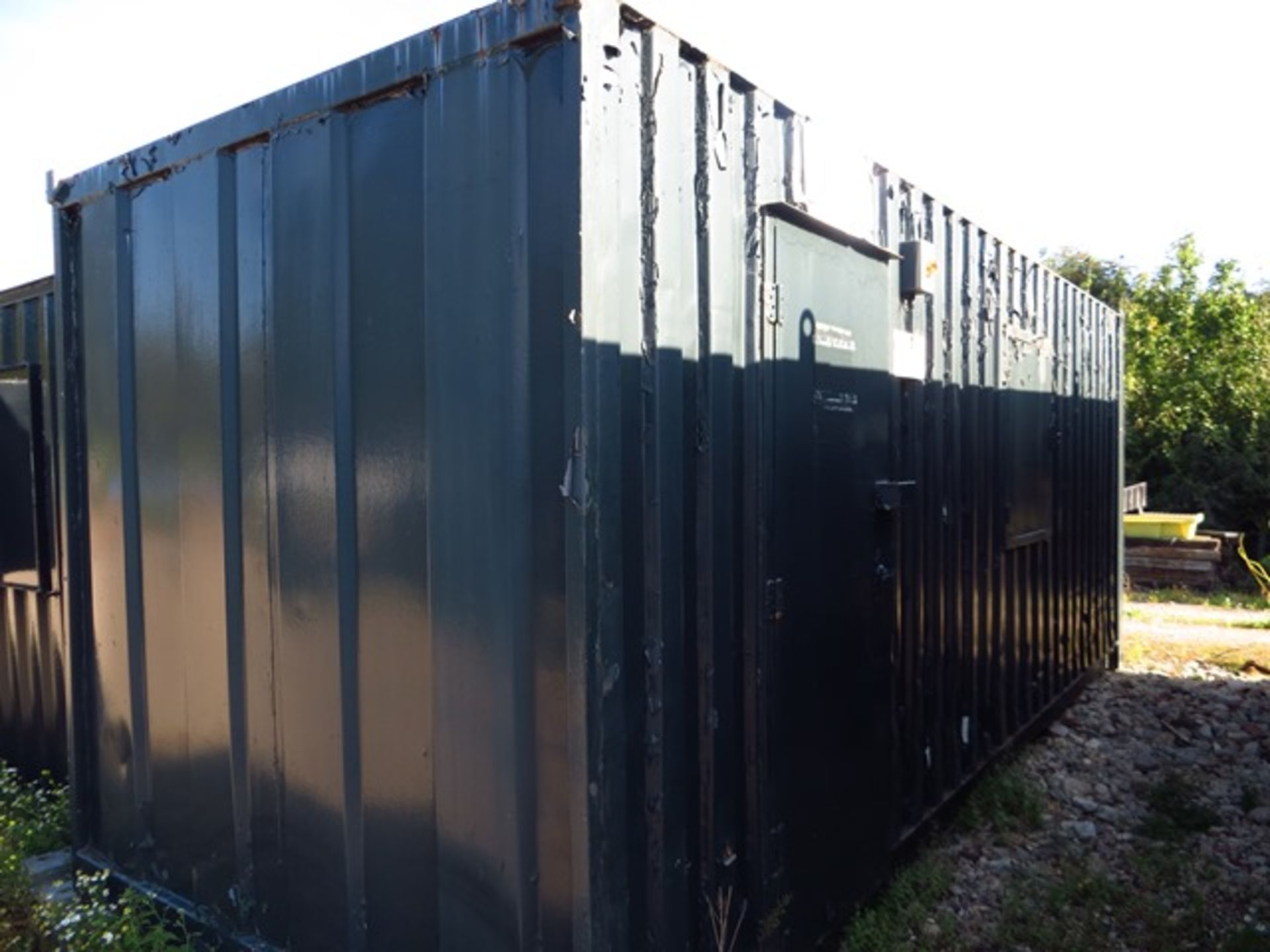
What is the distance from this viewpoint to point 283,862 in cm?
288

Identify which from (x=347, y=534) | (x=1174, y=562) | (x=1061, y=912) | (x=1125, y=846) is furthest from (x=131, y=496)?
(x=1174, y=562)

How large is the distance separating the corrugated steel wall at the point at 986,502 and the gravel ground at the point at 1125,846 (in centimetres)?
34

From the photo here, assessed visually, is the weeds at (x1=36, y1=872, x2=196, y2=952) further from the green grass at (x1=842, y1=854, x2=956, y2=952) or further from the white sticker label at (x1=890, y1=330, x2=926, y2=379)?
the white sticker label at (x1=890, y1=330, x2=926, y2=379)

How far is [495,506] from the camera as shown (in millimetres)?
2287

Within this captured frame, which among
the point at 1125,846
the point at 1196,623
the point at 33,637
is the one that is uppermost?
the point at 33,637

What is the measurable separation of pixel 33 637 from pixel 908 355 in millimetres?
4764

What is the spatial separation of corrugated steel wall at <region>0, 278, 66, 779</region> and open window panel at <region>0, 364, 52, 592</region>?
27 millimetres

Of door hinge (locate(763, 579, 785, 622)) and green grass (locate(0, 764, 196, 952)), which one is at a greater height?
door hinge (locate(763, 579, 785, 622))

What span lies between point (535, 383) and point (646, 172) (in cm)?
63

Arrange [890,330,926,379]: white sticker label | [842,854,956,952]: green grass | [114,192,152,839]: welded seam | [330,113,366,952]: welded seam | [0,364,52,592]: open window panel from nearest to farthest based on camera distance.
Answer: [330,113,366,952]: welded seam → [842,854,956,952]: green grass → [114,192,152,839]: welded seam → [890,330,926,379]: white sticker label → [0,364,52,592]: open window panel

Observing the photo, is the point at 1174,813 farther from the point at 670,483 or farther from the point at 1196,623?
the point at 1196,623

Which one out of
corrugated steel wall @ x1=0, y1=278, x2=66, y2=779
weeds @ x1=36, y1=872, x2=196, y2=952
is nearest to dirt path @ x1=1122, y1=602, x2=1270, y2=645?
weeds @ x1=36, y1=872, x2=196, y2=952

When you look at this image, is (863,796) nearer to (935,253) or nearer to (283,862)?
(283,862)

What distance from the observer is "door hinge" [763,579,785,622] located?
2.86 metres
